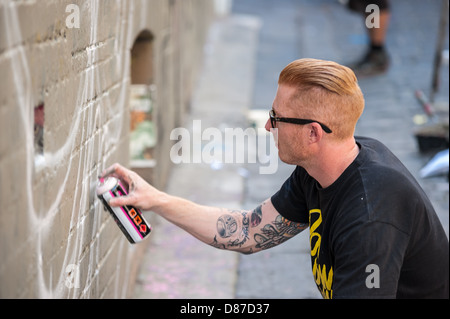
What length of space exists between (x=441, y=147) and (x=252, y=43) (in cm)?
646

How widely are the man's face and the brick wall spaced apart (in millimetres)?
852

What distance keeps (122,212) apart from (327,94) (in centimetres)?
105

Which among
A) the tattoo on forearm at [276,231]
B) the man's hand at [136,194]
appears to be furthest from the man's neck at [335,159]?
the man's hand at [136,194]

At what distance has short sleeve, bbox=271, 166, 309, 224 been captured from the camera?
2969mm

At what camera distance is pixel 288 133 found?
8.63 feet

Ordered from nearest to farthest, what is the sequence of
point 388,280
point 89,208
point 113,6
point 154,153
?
1. point 388,280
2. point 89,208
3. point 113,6
4. point 154,153

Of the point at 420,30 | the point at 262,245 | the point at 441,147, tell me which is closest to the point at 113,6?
the point at 262,245

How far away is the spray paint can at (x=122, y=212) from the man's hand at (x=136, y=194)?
0.10 feet

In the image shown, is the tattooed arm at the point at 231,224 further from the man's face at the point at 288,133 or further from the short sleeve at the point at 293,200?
the man's face at the point at 288,133

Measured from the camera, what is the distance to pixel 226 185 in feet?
21.3

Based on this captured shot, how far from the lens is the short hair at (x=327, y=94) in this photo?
8.17 feet

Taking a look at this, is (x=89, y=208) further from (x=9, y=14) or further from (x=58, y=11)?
(x=9, y=14)

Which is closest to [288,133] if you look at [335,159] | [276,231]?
[335,159]

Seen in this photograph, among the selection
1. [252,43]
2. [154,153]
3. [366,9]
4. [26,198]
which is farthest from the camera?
[252,43]
